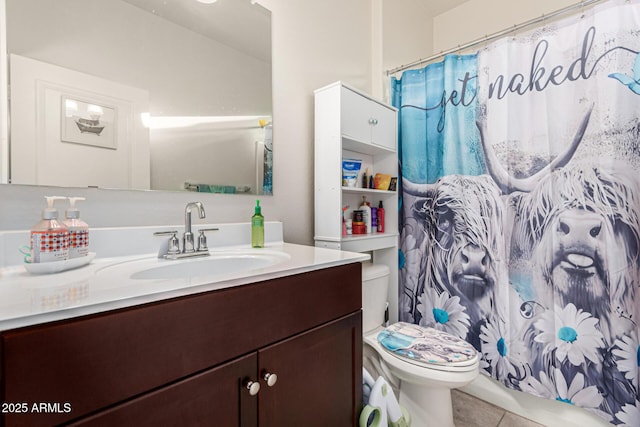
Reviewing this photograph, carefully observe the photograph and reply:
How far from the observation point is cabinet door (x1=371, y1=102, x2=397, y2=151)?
163 centimetres

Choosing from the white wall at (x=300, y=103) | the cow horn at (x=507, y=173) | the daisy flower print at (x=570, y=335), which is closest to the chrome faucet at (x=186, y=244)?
the white wall at (x=300, y=103)

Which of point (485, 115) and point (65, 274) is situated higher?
point (485, 115)

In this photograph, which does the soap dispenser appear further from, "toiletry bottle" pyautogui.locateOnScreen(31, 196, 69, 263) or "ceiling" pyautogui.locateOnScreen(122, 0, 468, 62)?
"toiletry bottle" pyautogui.locateOnScreen(31, 196, 69, 263)

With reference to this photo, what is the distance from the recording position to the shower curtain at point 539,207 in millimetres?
1226

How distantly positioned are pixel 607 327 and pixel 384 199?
3.80 ft

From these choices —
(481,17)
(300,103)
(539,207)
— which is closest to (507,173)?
(539,207)

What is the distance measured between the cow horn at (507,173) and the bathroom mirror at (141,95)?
3.66 feet

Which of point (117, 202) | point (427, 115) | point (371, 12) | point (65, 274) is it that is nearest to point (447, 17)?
point (371, 12)

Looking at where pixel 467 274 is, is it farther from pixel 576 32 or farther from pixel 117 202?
pixel 117 202

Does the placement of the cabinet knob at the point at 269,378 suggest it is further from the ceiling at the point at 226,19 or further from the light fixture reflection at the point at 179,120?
the ceiling at the point at 226,19

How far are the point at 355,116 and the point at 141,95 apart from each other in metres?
0.95

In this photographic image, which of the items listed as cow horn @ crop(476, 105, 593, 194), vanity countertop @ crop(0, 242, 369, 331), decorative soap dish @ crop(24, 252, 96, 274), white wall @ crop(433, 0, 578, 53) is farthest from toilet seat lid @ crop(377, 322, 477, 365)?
white wall @ crop(433, 0, 578, 53)

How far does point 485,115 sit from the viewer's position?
1.55 m

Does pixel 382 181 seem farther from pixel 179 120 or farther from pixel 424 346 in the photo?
pixel 179 120
